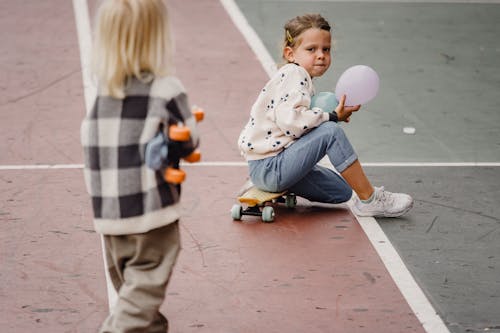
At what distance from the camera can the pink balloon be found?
714 cm

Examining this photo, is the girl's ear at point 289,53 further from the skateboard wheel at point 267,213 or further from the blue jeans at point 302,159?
the skateboard wheel at point 267,213

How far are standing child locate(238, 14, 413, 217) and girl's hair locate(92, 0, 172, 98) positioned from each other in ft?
7.85

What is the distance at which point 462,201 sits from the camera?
771 centimetres

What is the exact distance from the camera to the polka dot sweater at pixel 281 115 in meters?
7.08

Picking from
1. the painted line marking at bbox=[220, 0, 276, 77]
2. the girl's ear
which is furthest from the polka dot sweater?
the painted line marking at bbox=[220, 0, 276, 77]

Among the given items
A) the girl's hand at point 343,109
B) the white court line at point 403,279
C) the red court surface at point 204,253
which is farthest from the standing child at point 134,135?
the girl's hand at point 343,109

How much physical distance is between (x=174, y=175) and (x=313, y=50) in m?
2.77

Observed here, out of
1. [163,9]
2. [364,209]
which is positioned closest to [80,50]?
[364,209]

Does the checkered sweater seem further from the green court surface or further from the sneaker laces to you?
the sneaker laces

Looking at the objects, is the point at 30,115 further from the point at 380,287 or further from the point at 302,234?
the point at 380,287

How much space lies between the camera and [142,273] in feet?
16.0

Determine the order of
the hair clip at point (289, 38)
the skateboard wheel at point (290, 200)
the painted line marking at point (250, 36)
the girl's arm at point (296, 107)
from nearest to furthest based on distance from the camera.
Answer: the girl's arm at point (296, 107) < the hair clip at point (289, 38) < the skateboard wheel at point (290, 200) < the painted line marking at point (250, 36)

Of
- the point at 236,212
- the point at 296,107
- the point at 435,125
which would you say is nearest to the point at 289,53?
the point at 296,107

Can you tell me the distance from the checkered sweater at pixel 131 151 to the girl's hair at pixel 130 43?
61 mm
